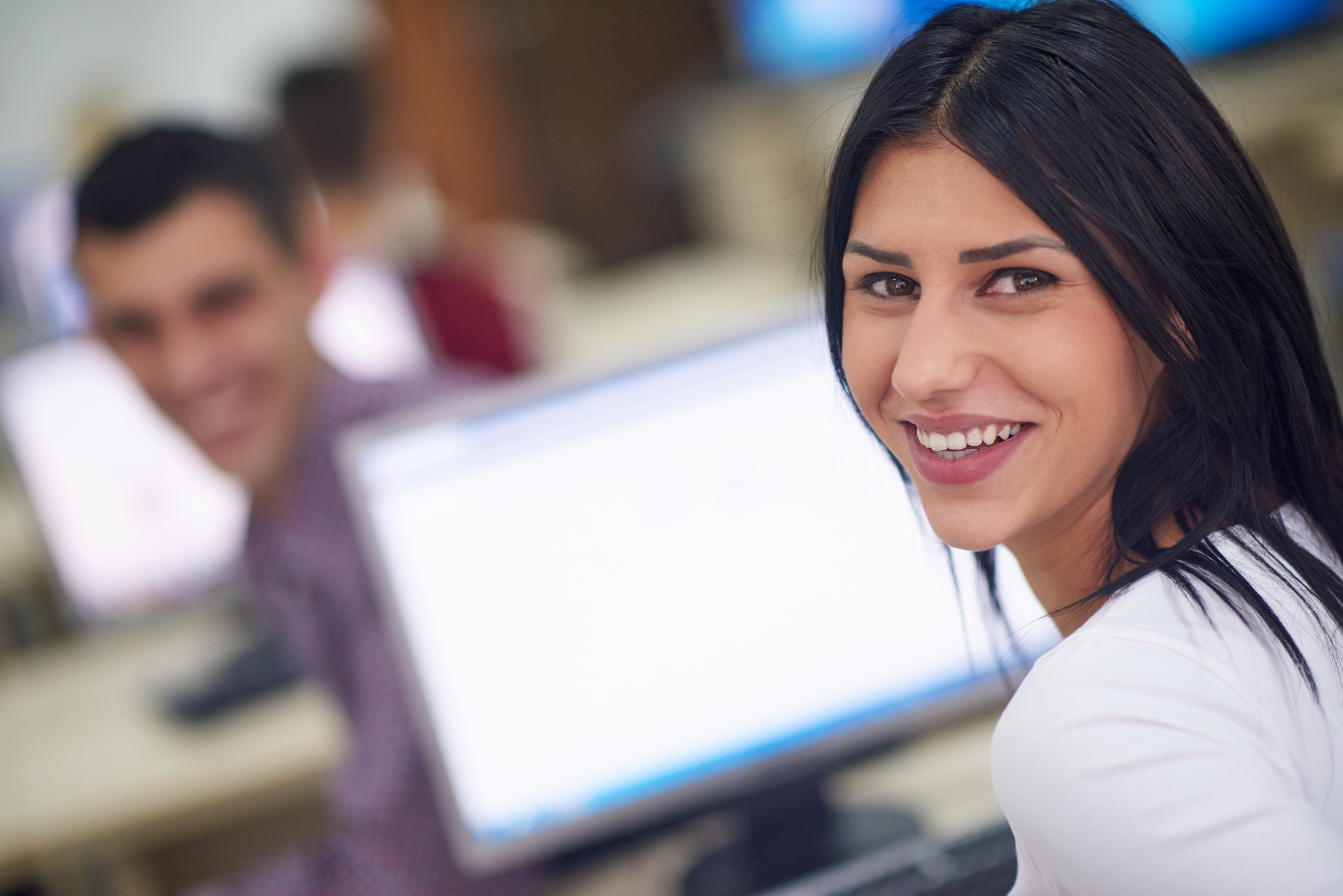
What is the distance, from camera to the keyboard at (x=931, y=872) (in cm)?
77

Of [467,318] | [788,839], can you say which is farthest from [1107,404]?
[467,318]

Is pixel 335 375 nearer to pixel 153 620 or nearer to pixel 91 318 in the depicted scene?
pixel 91 318

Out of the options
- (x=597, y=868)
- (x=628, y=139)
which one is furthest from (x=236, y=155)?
(x=628, y=139)

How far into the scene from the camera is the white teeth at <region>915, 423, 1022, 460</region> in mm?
490

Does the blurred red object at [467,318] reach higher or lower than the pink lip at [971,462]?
lower

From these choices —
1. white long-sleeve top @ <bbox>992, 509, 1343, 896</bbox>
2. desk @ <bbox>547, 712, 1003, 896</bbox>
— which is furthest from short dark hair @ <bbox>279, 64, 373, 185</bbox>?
white long-sleeve top @ <bbox>992, 509, 1343, 896</bbox>

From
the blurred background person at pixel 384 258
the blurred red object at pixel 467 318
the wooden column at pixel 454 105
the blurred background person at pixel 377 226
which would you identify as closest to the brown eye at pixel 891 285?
the blurred background person at pixel 377 226

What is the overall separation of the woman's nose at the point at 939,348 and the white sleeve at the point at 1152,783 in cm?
Result: 11

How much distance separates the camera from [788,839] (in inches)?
37.6

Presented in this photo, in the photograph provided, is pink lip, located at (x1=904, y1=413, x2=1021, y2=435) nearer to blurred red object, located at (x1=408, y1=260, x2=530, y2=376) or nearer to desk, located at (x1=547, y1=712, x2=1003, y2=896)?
desk, located at (x1=547, y1=712, x2=1003, y2=896)

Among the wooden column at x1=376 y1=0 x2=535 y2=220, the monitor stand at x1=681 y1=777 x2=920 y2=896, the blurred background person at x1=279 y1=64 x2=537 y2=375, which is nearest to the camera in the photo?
the monitor stand at x1=681 y1=777 x2=920 y2=896

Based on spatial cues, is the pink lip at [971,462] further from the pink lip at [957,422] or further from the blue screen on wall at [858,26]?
the blue screen on wall at [858,26]

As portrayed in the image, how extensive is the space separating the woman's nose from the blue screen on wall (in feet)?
6.84

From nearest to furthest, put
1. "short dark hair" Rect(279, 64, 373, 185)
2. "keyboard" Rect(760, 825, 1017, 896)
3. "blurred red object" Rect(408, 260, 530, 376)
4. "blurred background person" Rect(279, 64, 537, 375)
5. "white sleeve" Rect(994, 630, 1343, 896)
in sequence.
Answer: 1. "white sleeve" Rect(994, 630, 1343, 896)
2. "keyboard" Rect(760, 825, 1017, 896)
3. "blurred background person" Rect(279, 64, 537, 375)
4. "blurred red object" Rect(408, 260, 530, 376)
5. "short dark hair" Rect(279, 64, 373, 185)
